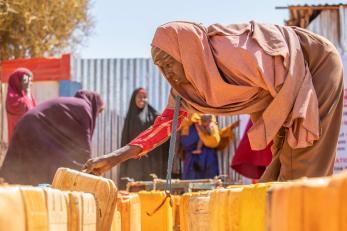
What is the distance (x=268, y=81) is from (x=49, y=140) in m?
4.90

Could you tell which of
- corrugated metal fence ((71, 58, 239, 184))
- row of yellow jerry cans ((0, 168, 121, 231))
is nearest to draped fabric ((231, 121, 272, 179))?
corrugated metal fence ((71, 58, 239, 184))

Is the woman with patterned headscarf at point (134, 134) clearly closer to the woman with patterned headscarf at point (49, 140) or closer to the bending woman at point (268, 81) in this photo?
the woman with patterned headscarf at point (49, 140)

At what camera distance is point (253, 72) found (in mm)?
3203

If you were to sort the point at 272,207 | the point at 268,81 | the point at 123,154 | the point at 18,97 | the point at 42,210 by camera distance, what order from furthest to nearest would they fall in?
the point at 18,97 → the point at 123,154 → the point at 268,81 → the point at 42,210 → the point at 272,207

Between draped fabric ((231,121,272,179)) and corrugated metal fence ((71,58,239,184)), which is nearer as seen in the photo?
draped fabric ((231,121,272,179))

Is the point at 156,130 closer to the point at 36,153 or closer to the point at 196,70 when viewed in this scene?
the point at 196,70

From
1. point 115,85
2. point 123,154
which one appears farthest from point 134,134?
point 123,154

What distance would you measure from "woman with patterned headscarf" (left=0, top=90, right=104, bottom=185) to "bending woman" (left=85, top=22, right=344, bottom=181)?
4.29 metres

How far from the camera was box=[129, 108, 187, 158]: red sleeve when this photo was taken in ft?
11.9

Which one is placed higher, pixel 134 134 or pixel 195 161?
pixel 134 134

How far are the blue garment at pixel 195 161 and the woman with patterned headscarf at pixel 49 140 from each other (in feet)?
7.57

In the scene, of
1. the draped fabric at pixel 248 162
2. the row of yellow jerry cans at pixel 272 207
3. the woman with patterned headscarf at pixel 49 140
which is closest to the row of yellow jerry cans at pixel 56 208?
the row of yellow jerry cans at pixel 272 207

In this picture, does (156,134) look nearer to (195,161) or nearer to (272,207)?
(272,207)

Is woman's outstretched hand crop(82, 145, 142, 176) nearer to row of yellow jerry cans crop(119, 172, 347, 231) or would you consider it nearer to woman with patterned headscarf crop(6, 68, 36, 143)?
row of yellow jerry cans crop(119, 172, 347, 231)
